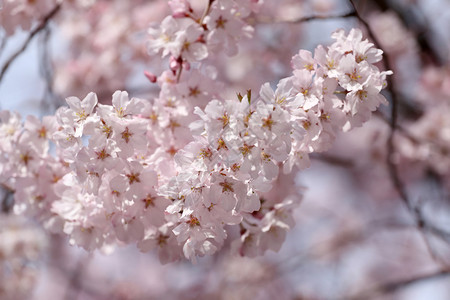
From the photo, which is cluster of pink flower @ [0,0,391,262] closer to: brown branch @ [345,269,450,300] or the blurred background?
the blurred background

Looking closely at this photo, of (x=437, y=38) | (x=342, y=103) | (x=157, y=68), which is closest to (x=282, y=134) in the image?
(x=342, y=103)

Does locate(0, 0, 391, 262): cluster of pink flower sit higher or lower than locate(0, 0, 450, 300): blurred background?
higher

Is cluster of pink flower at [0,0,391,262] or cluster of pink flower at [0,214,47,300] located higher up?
cluster of pink flower at [0,0,391,262]

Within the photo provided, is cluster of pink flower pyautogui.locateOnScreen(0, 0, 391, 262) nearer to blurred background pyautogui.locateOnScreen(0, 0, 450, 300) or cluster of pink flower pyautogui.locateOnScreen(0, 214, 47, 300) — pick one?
blurred background pyautogui.locateOnScreen(0, 0, 450, 300)

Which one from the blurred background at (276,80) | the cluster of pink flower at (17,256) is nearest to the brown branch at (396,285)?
the blurred background at (276,80)

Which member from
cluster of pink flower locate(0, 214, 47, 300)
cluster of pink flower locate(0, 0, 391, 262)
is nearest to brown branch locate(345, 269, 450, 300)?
cluster of pink flower locate(0, 0, 391, 262)

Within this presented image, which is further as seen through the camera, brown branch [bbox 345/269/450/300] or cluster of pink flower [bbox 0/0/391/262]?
brown branch [bbox 345/269/450/300]

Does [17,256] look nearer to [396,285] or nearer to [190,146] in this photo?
[190,146]

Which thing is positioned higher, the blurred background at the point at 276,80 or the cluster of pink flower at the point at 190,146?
the cluster of pink flower at the point at 190,146

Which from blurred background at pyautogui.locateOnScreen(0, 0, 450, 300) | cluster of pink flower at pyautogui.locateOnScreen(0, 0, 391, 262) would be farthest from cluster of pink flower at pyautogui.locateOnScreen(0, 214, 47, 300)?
cluster of pink flower at pyautogui.locateOnScreen(0, 0, 391, 262)

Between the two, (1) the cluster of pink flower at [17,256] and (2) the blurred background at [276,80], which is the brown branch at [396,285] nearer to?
(2) the blurred background at [276,80]
